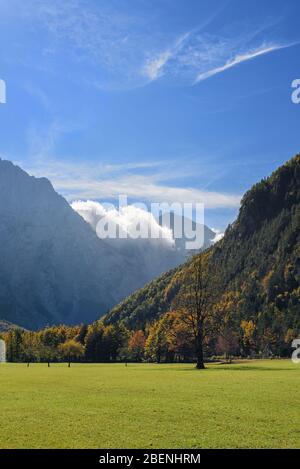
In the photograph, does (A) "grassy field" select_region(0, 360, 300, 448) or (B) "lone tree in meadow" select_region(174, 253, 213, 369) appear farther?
(B) "lone tree in meadow" select_region(174, 253, 213, 369)

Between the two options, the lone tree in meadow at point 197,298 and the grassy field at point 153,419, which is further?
the lone tree in meadow at point 197,298

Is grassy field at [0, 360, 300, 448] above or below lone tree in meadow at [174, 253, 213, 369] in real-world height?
below

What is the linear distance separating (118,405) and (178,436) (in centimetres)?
1022

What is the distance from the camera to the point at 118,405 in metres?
29.8

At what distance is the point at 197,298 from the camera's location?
83.4 meters

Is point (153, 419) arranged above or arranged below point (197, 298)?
below

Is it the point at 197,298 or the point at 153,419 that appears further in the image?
the point at 197,298

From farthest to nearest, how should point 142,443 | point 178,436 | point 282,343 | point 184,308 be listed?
point 282,343 < point 184,308 < point 178,436 < point 142,443

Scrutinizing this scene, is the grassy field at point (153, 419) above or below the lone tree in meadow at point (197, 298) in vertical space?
below

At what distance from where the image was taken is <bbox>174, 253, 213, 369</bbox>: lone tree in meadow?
273 feet

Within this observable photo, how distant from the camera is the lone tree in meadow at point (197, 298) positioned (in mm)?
83125
